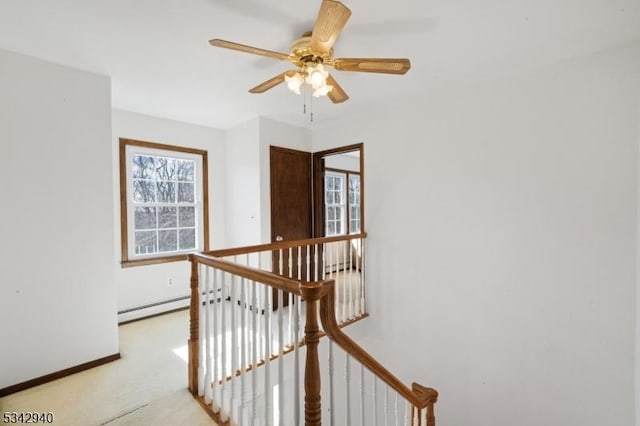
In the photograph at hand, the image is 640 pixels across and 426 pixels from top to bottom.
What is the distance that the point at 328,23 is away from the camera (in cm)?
144

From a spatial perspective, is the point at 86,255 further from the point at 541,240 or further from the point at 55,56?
the point at 541,240

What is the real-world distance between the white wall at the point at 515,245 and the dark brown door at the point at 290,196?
3.47ft

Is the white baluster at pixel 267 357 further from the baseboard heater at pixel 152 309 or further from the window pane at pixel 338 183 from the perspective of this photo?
the window pane at pixel 338 183

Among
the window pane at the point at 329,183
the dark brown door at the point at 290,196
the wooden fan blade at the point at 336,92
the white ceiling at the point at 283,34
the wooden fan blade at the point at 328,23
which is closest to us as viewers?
the wooden fan blade at the point at 328,23

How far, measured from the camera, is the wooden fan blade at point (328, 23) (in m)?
1.32

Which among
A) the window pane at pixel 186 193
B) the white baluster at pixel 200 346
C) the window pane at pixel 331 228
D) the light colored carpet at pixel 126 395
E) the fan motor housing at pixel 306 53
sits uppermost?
the fan motor housing at pixel 306 53

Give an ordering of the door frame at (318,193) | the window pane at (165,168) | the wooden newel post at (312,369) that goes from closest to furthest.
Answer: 1. the wooden newel post at (312,369)
2. the window pane at (165,168)
3. the door frame at (318,193)

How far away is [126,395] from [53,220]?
4.66 feet

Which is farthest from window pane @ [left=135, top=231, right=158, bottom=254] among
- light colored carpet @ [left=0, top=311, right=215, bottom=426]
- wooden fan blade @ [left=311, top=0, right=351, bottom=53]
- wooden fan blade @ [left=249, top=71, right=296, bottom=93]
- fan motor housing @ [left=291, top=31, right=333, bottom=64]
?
wooden fan blade @ [left=311, top=0, right=351, bottom=53]

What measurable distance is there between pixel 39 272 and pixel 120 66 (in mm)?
1711

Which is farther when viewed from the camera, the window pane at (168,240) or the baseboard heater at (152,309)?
the window pane at (168,240)

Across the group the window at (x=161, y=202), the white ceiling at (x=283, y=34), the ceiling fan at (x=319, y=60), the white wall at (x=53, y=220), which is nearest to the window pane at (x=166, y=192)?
the window at (x=161, y=202)

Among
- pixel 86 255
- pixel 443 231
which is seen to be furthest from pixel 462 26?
pixel 86 255

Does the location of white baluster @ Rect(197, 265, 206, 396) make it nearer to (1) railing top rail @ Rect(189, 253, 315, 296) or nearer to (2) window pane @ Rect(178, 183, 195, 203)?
(1) railing top rail @ Rect(189, 253, 315, 296)
